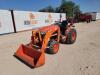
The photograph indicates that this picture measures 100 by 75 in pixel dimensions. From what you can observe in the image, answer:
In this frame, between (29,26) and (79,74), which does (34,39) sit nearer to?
(79,74)

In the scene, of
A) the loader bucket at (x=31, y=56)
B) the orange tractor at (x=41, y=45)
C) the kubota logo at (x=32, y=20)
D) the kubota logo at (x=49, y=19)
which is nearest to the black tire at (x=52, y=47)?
the orange tractor at (x=41, y=45)

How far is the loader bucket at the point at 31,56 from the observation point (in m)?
4.14

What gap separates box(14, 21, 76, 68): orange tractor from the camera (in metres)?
4.32

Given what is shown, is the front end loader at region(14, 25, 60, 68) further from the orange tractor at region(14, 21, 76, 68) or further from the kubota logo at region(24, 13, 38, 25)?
the kubota logo at region(24, 13, 38, 25)

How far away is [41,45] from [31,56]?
2.45 feet

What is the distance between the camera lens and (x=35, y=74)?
3807mm

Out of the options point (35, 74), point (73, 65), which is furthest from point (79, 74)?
point (35, 74)

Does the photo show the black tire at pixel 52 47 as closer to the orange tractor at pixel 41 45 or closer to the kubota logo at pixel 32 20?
the orange tractor at pixel 41 45

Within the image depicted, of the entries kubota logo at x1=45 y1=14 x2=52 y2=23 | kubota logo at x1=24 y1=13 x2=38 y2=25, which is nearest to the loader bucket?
kubota logo at x1=24 y1=13 x2=38 y2=25

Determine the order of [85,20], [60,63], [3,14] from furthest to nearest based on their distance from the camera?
[85,20] < [3,14] < [60,63]

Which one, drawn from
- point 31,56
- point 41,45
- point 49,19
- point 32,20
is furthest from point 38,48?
point 49,19

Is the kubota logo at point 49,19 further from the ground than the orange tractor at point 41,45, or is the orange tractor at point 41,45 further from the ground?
the kubota logo at point 49,19

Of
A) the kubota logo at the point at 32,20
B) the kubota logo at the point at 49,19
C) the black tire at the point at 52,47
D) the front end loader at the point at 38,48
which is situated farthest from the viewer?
the kubota logo at the point at 49,19

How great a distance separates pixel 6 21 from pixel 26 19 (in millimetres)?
3147
